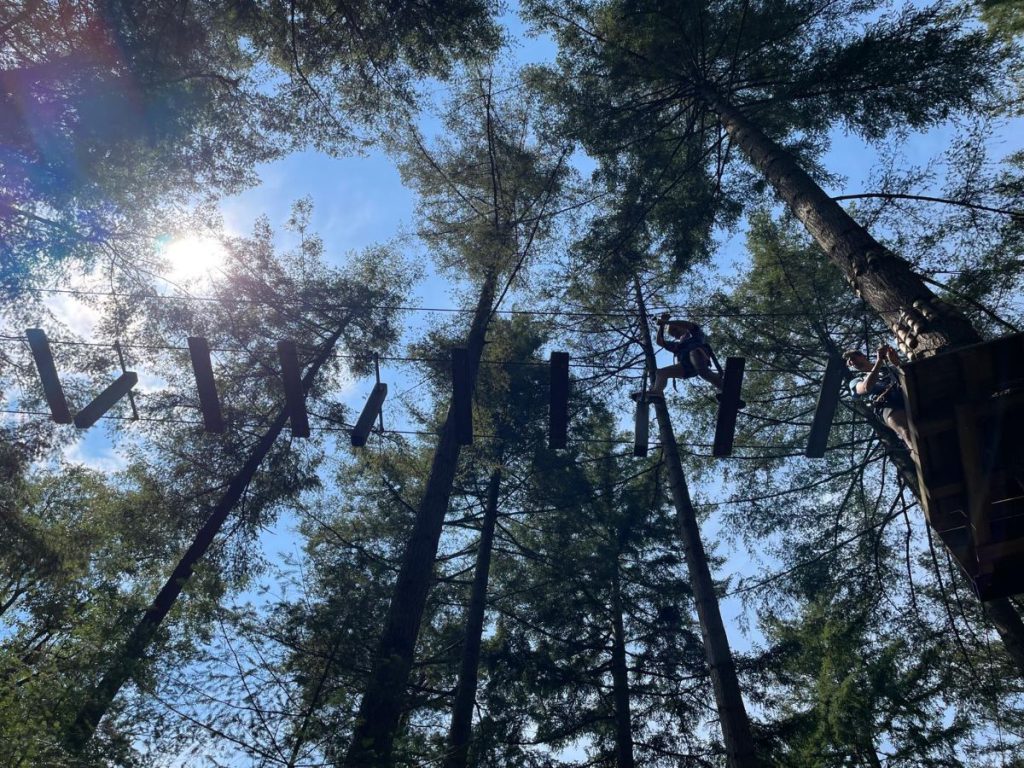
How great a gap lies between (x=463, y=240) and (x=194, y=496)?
6146 mm

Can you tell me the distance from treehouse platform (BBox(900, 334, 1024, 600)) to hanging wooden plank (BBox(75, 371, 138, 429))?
7.23 m

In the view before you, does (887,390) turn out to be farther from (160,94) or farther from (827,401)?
(160,94)

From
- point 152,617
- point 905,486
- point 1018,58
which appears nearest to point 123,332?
point 152,617

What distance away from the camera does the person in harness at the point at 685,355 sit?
6832mm

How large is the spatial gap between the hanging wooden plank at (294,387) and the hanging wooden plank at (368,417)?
54 cm

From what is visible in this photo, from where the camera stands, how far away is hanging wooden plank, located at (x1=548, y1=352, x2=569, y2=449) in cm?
613

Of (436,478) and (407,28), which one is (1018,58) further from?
(436,478)

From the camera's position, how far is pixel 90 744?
4.77 m

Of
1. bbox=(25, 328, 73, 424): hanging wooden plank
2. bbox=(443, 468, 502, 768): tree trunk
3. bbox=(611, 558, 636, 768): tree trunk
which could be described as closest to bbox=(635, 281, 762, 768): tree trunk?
bbox=(443, 468, 502, 768): tree trunk

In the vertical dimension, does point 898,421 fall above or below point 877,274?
below

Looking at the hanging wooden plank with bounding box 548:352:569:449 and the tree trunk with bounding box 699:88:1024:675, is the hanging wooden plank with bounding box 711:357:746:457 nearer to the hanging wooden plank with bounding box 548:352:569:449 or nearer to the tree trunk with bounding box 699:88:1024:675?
the tree trunk with bounding box 699:88:1024:675

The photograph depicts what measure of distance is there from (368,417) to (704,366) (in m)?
3.62

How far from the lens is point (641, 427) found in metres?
6.48

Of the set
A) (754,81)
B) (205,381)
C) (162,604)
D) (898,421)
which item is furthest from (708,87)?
(162,604)
